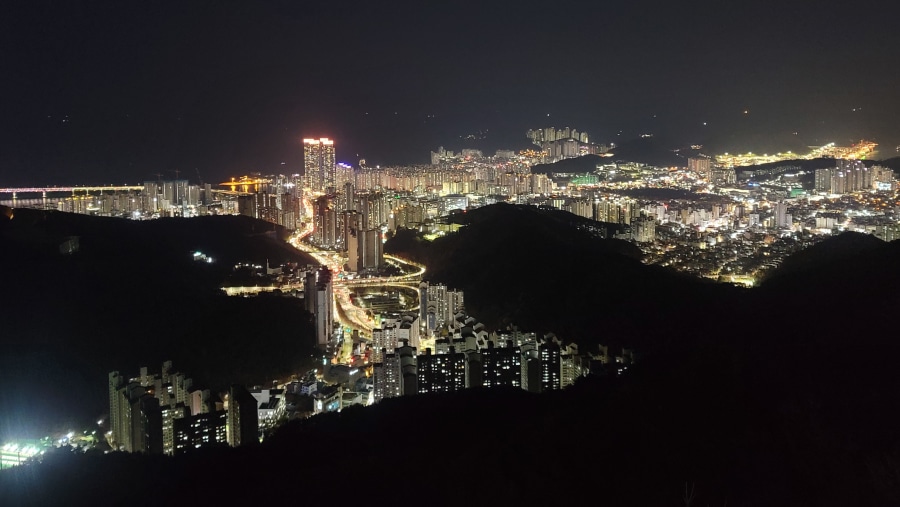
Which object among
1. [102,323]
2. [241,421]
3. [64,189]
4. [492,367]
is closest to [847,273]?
[492,367]

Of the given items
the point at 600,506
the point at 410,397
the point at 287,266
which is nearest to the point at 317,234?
the point at 287,266

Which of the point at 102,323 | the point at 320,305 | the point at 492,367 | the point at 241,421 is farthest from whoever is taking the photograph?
the point at 320,305

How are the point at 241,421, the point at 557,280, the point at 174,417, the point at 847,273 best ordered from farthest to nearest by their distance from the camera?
the point at 557,280, the point at 847,273, the point at 241,421, the point at 174,417

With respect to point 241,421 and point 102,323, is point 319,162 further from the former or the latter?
point 241,421

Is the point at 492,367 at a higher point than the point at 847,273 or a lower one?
lower

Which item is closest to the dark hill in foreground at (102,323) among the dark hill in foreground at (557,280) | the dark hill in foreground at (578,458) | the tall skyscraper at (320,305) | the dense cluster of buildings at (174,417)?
the tall skyscraper at (320,305)
